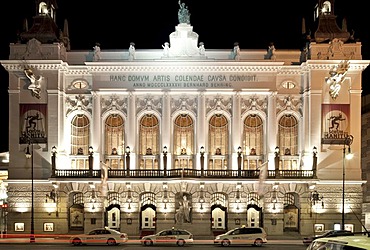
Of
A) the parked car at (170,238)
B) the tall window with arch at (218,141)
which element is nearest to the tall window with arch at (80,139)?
the tall window with arch at (218,141)

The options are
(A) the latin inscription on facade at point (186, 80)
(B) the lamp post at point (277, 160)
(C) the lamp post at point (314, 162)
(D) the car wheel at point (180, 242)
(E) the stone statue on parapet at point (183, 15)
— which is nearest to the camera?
(D) the car wheel at point (180, 242)

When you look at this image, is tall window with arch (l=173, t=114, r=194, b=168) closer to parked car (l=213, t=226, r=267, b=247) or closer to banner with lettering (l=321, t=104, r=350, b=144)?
banner with lettering (l=321, t=104, r=350, b=144)

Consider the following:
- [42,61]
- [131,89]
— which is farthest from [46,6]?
[131,89]

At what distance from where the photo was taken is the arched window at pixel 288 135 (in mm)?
65375

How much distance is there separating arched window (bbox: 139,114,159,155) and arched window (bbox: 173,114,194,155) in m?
2.07

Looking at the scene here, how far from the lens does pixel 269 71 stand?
6438cm

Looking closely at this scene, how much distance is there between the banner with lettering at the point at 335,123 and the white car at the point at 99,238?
25904 mm

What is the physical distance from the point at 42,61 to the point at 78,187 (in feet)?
45.7

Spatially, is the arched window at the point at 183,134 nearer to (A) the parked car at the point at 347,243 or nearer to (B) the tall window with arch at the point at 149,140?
(B) the tall window with arch at the point at 149,140

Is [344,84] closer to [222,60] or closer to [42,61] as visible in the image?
[222,60]

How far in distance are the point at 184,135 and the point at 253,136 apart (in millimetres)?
7523

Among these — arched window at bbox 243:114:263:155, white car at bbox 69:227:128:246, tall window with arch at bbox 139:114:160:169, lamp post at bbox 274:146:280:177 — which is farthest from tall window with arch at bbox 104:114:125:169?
white car at bbox 69:227:128:246

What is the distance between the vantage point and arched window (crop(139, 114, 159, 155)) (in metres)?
65.0

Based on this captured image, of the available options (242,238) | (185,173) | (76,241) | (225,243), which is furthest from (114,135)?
(242,238)
